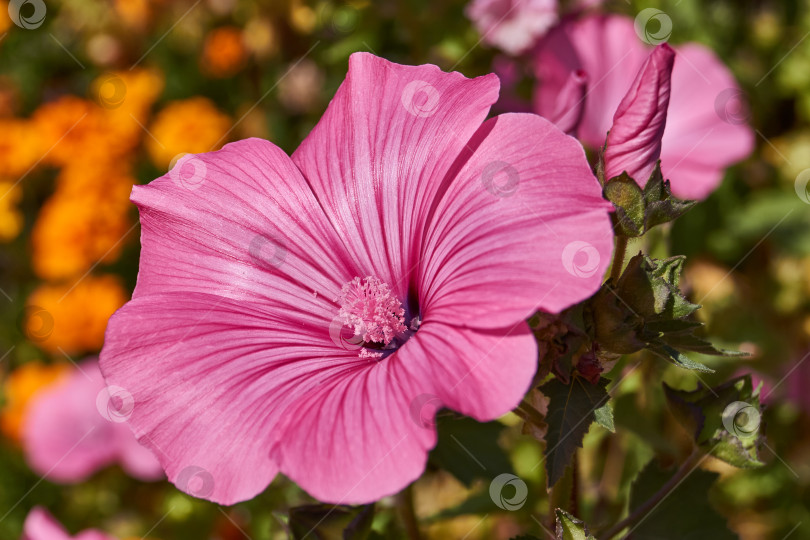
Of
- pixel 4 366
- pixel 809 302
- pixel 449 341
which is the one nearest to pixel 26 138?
pixel 4 366

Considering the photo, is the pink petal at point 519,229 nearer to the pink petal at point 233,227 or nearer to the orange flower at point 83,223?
the pink petal at point 233,227

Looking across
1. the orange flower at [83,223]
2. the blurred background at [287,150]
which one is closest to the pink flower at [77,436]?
the blurred background at [287,150]

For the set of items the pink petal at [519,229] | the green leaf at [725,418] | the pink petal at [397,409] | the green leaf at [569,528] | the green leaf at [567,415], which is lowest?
the green leaf at [725,418]

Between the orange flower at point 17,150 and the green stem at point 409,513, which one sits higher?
the orange flower at point 17,150

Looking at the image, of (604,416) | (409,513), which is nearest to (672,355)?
(604,416)

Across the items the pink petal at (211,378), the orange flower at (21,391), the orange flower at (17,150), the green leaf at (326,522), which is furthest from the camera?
the orange flower at (17,150)

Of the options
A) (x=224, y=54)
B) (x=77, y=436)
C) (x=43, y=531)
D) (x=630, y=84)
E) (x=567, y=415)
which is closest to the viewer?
(x=567, y=415)

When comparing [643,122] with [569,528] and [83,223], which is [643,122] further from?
[83,223]
